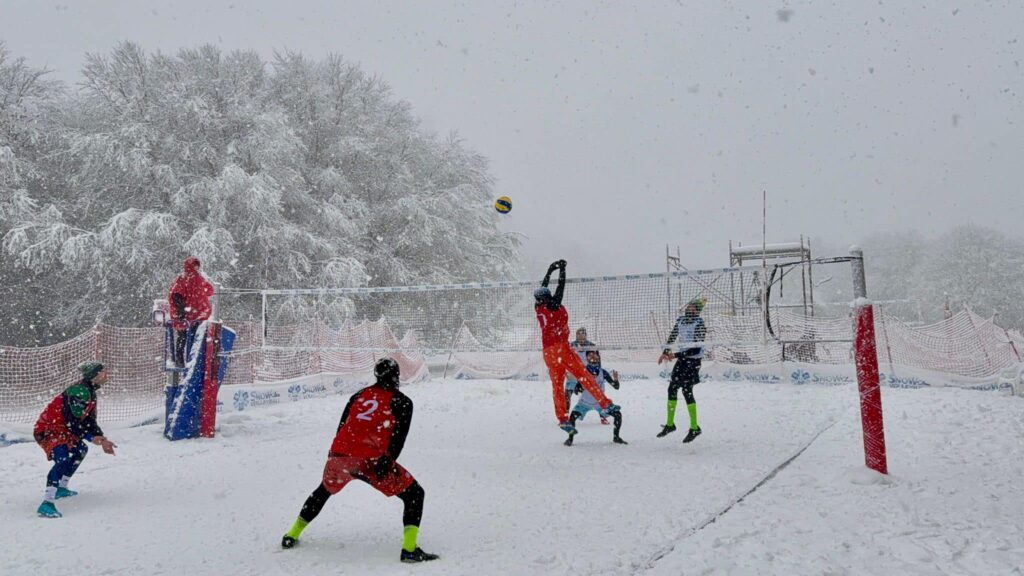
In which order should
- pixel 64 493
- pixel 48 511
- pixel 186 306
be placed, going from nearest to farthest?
pixel 48 511 < pixel 64 493 < pixel 186 306

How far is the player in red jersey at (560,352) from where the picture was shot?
834 cm

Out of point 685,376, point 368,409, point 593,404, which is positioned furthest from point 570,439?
point 368,409

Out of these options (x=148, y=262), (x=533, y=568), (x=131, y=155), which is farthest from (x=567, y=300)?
(x=131, y=155)

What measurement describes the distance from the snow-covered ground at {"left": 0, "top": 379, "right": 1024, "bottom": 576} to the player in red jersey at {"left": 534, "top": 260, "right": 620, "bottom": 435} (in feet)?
1.95

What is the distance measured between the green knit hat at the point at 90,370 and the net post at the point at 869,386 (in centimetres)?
767

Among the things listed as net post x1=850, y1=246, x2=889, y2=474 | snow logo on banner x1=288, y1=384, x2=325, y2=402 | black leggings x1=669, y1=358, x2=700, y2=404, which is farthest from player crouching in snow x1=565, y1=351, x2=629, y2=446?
snow logo on banner x1=288, y1=384, x2=325, y2=402

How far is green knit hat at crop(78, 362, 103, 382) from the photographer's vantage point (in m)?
6.17

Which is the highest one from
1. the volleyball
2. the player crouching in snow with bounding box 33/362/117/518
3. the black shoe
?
Answer: the volleyball

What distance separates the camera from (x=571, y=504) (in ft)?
18.2

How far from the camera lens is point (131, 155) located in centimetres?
2027

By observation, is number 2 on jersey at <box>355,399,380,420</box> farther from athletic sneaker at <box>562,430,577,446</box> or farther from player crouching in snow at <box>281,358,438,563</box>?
athletic sneaker at <box>562,430,577,446</box>

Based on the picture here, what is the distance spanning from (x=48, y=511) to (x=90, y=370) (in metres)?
1.34

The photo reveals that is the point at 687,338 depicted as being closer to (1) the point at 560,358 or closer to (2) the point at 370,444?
(1) the point at 560,358

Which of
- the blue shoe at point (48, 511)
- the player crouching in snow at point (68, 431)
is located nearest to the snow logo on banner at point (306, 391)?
the player crouching in snow at point (68, 431)
